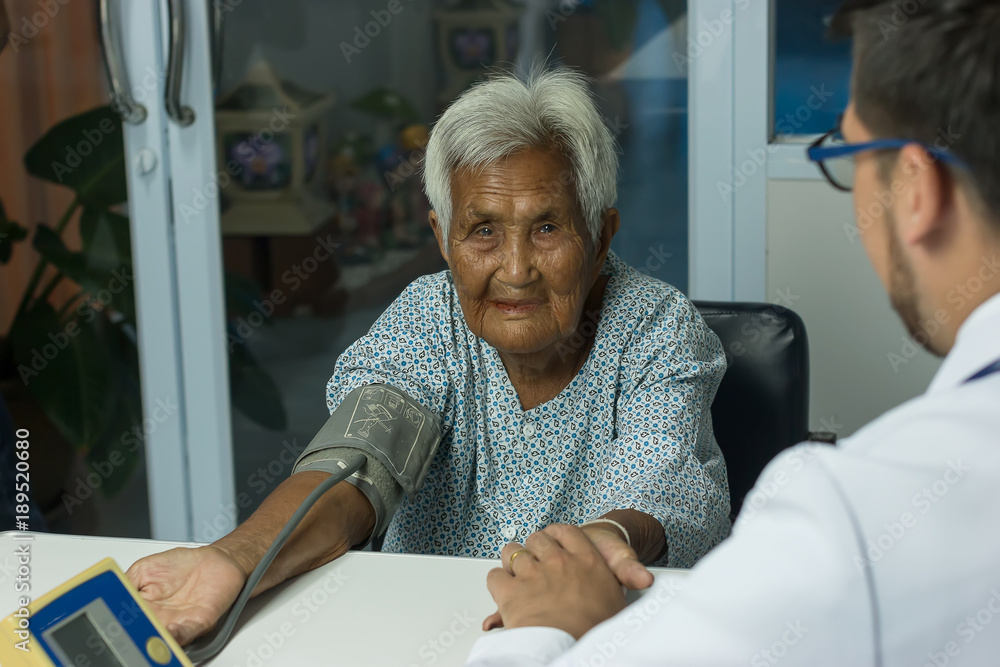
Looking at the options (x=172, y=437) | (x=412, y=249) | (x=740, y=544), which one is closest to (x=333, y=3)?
(x=412, y=249)

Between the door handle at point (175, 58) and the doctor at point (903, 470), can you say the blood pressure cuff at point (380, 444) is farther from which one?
the door handle at point (175, 58)

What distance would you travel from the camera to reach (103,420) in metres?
2.50

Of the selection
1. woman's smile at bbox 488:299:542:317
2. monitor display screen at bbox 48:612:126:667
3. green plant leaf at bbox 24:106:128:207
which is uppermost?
green plant leaf at bbox 24:106:128:207

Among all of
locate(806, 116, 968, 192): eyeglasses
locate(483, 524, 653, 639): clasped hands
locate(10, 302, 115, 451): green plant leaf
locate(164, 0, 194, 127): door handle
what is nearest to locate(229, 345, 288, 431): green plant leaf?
locate(10, 302, 115, 451): green plant leaf

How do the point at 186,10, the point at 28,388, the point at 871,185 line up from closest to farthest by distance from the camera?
1. the point at 871,185
2. the point at 186,10
3. the point at 28,388

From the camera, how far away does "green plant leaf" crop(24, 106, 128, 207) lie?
235 cm

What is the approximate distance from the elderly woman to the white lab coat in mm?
617

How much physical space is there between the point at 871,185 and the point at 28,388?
226cm

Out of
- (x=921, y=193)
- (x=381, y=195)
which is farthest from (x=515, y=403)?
(x=381, y=195)

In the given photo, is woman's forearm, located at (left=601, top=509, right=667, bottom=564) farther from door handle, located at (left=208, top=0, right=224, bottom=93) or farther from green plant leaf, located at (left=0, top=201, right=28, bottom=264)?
green plant leaf, located at (left=0, top=201, right=28, bottom=264)

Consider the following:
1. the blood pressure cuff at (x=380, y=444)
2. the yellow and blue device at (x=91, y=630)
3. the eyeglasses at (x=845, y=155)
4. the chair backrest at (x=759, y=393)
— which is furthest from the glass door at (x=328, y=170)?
the yellow and blue device at (x=91, y=630)

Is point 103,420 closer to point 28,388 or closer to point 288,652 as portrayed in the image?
point 28,388

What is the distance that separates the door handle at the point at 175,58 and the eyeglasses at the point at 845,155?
5.75 ft

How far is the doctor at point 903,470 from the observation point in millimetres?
555
